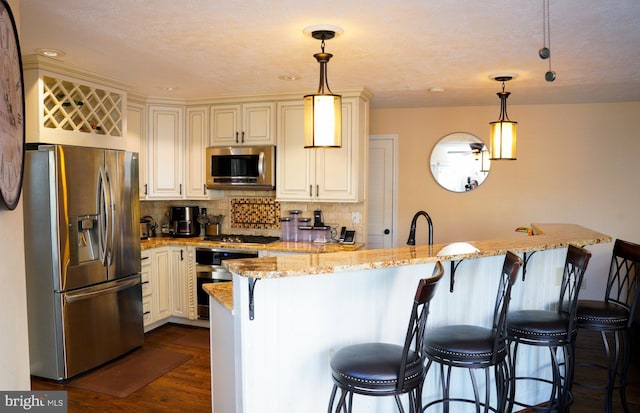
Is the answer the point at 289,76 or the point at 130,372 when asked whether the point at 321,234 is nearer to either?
the point at 289,76

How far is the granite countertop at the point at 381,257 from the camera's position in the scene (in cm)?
194

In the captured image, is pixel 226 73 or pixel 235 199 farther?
pixel 235 199

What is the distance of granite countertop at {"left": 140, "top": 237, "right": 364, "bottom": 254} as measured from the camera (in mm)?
4410

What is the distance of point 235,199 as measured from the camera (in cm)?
532

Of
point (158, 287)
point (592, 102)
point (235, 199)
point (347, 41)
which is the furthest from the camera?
point (235, 199)

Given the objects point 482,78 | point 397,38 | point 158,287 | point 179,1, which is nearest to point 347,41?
point 397,38

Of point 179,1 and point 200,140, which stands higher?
point 179,1

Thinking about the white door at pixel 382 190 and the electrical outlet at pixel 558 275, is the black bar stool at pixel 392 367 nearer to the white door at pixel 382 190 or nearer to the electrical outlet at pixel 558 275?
the electrical outlet at pixel 558 275

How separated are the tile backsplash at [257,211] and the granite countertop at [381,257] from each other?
2.20 meters

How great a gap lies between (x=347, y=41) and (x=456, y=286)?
1.61 meters

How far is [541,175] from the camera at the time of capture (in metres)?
5.20

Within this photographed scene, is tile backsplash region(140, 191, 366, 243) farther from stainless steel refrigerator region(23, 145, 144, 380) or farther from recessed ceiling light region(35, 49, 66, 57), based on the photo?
recessed ceiling light region(35, 49, 66, 57)

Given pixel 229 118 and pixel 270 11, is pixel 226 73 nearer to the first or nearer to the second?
pixel 229 118

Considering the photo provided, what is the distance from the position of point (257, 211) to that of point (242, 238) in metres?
0.42
